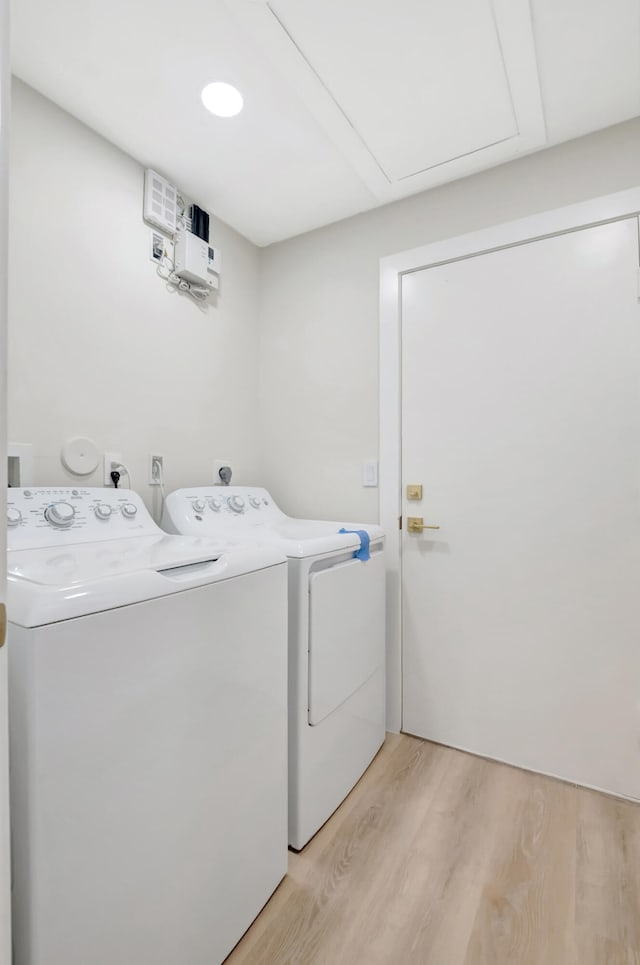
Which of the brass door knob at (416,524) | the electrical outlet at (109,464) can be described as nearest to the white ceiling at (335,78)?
the electrical outlet at (109,464)

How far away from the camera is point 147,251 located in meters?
1.71

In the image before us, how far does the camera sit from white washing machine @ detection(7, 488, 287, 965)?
2.14ft

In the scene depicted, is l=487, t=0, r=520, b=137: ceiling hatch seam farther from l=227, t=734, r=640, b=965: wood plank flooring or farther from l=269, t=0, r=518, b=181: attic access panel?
l=227, t=734, r=640, b=965: wood plank flooring

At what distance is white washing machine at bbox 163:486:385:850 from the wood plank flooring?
138 millimetres

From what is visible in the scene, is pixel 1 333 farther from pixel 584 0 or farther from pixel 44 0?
pixel 584 0

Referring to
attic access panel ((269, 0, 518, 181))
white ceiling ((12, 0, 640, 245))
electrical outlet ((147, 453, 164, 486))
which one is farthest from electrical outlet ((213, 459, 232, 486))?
attic access panel ((269, 0, 518, 181))

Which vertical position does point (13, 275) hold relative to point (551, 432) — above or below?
above

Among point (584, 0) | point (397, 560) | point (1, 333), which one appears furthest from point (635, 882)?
point (584, 0)

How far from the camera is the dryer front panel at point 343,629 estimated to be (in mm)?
1310

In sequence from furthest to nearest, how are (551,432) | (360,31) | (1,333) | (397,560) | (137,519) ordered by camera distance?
1. (397,560)
2. (551,432)
3. (137,519)
4. (360,31)
5. (1,333)

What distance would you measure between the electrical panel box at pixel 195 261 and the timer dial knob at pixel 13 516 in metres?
1.16

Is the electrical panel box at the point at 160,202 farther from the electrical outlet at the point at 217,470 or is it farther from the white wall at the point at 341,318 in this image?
the electrical outlet at the point at 217,470

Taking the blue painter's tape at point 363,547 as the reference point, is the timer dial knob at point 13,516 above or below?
above

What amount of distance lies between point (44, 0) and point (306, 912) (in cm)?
241
